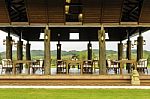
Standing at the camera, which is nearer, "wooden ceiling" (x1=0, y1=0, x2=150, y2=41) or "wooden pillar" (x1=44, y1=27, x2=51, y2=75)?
"wooden ceiling" (x1=0, y1=0, x2=150, y2=41)

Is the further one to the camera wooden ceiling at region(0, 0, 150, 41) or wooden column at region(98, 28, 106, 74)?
wooden column at region(98, 28, 106, 74)

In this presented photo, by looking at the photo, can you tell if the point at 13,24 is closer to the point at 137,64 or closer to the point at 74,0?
the point at 74,0

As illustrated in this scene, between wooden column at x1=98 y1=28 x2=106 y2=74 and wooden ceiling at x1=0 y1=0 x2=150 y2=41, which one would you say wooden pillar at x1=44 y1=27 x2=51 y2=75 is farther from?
wooden column at x1=98 y1=28 x2=106 y2=74

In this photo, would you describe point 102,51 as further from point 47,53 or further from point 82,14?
Answer: point 47,53

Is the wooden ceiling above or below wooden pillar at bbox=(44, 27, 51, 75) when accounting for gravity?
above

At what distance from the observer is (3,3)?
1686 centimetres

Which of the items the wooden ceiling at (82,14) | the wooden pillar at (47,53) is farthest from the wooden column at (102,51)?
the wooden pillar at (47,53)

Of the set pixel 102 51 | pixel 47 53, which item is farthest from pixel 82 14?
pixel 47 53

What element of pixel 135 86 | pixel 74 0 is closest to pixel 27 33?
pixel 74 0

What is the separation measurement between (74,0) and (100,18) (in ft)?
8.38

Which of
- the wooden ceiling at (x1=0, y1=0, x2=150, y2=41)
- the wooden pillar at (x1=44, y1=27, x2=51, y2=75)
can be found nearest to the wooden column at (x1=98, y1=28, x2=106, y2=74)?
the wooden ceiling at (x1=0, y1=0, x2=150, y2=41)

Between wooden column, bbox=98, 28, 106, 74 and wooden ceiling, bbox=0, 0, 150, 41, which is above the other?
wooden ceiling, bbox=0, 0, 150, 41

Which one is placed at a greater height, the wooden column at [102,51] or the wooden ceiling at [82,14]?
the wooden ceiling at [82,14]

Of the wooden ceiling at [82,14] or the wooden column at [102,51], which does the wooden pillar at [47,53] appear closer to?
the wooden ceiling at [82,14]
